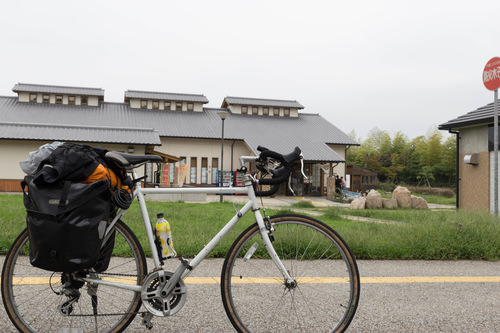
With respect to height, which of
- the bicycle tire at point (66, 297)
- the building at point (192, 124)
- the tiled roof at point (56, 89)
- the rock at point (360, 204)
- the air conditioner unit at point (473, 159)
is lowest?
the rock at point (360, 204)

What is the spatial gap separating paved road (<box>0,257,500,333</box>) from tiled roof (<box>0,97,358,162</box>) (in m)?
25.1

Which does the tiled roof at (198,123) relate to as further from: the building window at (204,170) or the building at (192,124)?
the building window at (204,170)

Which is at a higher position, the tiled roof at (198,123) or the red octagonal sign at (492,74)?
the tiled roof at (198,123)

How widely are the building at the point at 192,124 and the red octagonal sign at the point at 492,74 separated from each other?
20.5 metres

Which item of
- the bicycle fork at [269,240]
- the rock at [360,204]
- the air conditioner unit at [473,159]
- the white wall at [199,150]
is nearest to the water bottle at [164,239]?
the bicycle fork at [269,240]

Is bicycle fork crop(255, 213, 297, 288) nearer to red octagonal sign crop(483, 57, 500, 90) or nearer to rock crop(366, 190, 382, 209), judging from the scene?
red octagonal sign crop(483, 57, 500, 90)

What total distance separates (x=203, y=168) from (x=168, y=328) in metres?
30.0

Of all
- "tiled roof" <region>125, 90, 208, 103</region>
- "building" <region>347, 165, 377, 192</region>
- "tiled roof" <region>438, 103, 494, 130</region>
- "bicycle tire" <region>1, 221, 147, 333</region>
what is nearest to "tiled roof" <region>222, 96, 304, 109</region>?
"tiled roof" <region>125, 90, 208, 103</region>

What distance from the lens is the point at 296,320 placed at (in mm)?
2740

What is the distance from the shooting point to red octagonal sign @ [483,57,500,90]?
7.16m

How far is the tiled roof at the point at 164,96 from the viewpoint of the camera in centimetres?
3631

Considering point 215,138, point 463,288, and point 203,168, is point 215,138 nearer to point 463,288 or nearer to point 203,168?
point 203,168

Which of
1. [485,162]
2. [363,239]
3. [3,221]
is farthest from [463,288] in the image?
[485,162]

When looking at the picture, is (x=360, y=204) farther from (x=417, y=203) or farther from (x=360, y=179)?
(x=360, y=179)
